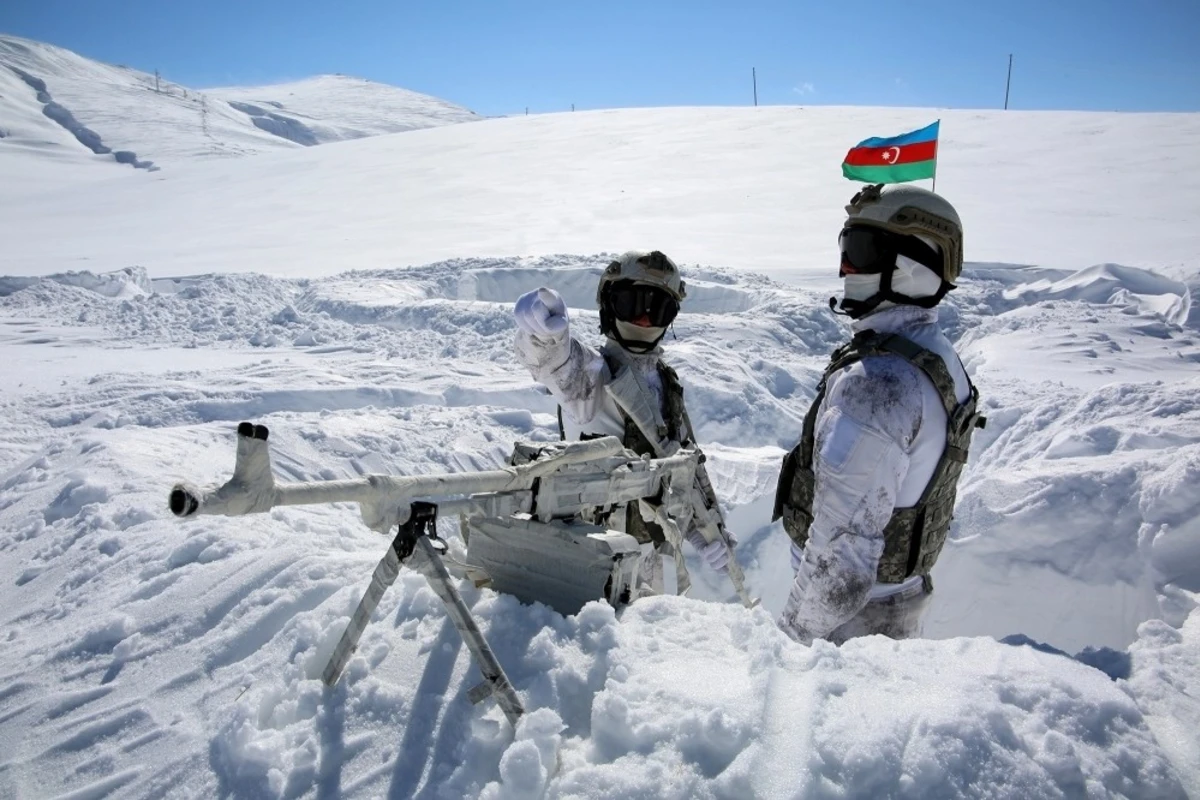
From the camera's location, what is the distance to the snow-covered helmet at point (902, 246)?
7.97ft

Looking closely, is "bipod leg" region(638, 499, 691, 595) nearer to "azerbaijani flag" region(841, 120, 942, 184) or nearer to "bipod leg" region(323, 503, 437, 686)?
"bipod leg" region(323, 503, 437, 686)

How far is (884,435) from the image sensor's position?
2223mm

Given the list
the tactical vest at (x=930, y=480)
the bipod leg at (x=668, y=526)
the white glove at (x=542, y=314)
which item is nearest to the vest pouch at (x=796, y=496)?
the tactical vest at (x=930, y=480)

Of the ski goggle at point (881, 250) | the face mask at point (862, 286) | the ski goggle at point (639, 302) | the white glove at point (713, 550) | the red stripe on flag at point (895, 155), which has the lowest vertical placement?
the white glove at point (713, 550)

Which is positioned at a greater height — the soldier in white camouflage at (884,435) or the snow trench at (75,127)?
the snow trench at (75,127)

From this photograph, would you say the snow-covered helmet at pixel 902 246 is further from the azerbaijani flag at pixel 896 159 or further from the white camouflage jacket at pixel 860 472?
the azerbaijani flag at pixel 896 159

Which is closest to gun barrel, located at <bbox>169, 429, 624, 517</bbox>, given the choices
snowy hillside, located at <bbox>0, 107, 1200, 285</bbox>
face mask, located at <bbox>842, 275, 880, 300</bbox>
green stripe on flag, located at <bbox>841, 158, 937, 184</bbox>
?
face mask, located at <bbox>842, 275, 880, 300</bbox>

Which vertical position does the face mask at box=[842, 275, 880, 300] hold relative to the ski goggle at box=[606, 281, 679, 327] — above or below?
above

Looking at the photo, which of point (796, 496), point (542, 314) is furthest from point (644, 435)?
point (796, 496)

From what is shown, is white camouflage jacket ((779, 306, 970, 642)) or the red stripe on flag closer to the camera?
white camouflage jacket ((779, 306, 970, 642))

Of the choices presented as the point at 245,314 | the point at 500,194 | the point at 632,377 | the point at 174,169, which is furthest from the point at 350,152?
the point at 632,377

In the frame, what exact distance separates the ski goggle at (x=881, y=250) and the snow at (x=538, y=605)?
112cm

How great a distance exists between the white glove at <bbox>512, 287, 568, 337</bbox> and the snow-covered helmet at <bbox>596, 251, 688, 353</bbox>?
515 mm

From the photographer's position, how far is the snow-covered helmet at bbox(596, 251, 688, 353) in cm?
377
